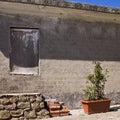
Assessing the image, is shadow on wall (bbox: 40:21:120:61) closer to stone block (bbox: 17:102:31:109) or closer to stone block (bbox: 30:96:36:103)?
stone block (bbox: 30:96:36:103)

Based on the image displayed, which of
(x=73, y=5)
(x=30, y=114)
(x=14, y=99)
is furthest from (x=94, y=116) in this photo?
(x=73, y=5)

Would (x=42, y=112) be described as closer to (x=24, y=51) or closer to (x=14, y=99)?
(x=14, y=99)

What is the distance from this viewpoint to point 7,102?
948cm

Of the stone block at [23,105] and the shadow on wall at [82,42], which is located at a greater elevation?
the shadow on wall at [82,42]

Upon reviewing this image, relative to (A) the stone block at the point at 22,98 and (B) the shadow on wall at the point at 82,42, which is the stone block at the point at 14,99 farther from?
(B) the shadow on wall at the point at 82,42

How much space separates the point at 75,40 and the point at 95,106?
2.44 m

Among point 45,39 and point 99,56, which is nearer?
point 45,39

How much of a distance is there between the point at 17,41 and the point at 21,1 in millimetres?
1408

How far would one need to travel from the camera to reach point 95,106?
406 inches

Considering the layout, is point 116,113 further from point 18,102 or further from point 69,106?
point 18,102

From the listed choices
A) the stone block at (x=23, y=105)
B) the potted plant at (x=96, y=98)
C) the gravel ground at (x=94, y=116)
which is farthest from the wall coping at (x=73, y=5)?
the gravel ground at (x=94, y=116)

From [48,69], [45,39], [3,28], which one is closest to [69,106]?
[48,69]

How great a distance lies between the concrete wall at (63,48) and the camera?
34.7ft

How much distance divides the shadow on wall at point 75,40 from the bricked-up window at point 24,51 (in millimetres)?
186
